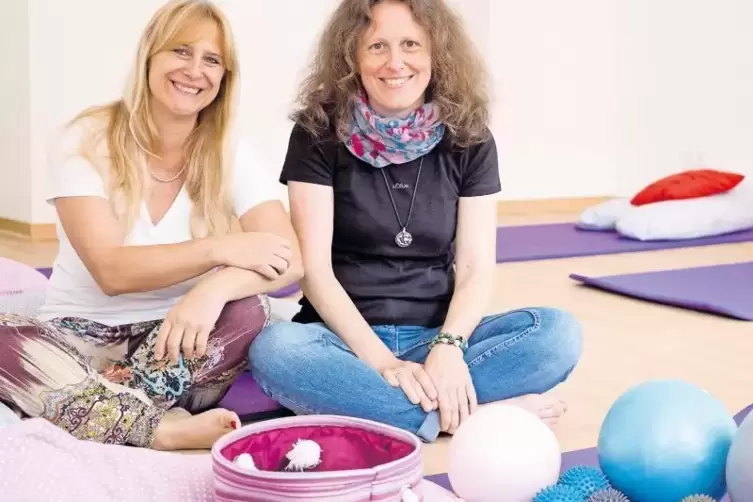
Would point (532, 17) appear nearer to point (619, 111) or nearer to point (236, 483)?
point (619, 111)

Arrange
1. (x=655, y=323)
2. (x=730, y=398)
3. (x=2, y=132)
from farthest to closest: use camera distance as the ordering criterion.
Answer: (x=2, y=132) → (x=655, y=323) → (x=730, y=398)

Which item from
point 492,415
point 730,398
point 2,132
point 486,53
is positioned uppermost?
point 486,53

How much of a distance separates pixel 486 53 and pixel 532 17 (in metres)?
0.37

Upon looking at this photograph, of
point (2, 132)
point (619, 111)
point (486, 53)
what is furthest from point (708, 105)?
point (2, 132)

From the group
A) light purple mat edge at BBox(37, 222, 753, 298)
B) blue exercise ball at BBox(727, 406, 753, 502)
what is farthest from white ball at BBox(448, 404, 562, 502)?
light purple mat edge at BBox(37, 222, 753, 298)

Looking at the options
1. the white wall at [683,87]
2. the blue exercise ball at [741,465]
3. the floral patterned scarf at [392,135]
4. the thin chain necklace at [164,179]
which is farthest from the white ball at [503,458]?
the white wall at [683,87]

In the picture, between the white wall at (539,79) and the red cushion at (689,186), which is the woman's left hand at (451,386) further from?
the red cushion at (689,186)

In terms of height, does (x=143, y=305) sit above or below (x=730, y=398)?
above

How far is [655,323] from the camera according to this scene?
3145 millimetres

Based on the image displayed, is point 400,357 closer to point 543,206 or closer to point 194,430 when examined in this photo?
point 194,430

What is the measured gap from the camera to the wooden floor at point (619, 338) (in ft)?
7.53

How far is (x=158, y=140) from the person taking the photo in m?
2.10

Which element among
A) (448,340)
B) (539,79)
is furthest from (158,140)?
(539,79)

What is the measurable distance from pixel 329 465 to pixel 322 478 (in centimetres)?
19
